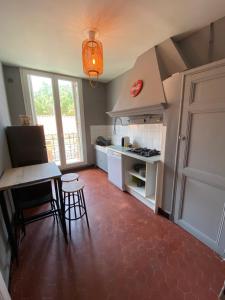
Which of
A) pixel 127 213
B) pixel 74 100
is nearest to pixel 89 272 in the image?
pixel 127 213

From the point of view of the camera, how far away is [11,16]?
1517mm

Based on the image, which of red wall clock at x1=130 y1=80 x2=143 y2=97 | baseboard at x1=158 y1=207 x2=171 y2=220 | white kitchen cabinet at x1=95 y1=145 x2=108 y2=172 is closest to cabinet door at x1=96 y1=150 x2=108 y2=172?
white kitchen cabinet at x1=95 y1=145 x2=108 y2=172

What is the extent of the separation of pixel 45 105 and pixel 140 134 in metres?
2.56

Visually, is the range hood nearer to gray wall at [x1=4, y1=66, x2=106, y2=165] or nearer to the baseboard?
the baseboard

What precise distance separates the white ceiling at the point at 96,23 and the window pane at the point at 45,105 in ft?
2.94

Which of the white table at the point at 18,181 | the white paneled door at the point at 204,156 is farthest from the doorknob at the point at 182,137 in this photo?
the white table at the point at 18,181

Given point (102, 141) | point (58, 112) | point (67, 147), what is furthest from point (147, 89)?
point (67, 147)

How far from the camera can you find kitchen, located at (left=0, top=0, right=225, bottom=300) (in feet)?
4.26

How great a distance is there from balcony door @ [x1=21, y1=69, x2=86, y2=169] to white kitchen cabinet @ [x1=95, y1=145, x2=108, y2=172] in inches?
17.0

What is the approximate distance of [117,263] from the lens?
1.44m

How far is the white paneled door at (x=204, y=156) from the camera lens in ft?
4.55

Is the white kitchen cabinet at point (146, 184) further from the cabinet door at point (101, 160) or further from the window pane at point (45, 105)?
the window pane at point (45, 105)

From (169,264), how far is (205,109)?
1.73m

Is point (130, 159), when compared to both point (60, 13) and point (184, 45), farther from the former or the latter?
point (60, 13)
